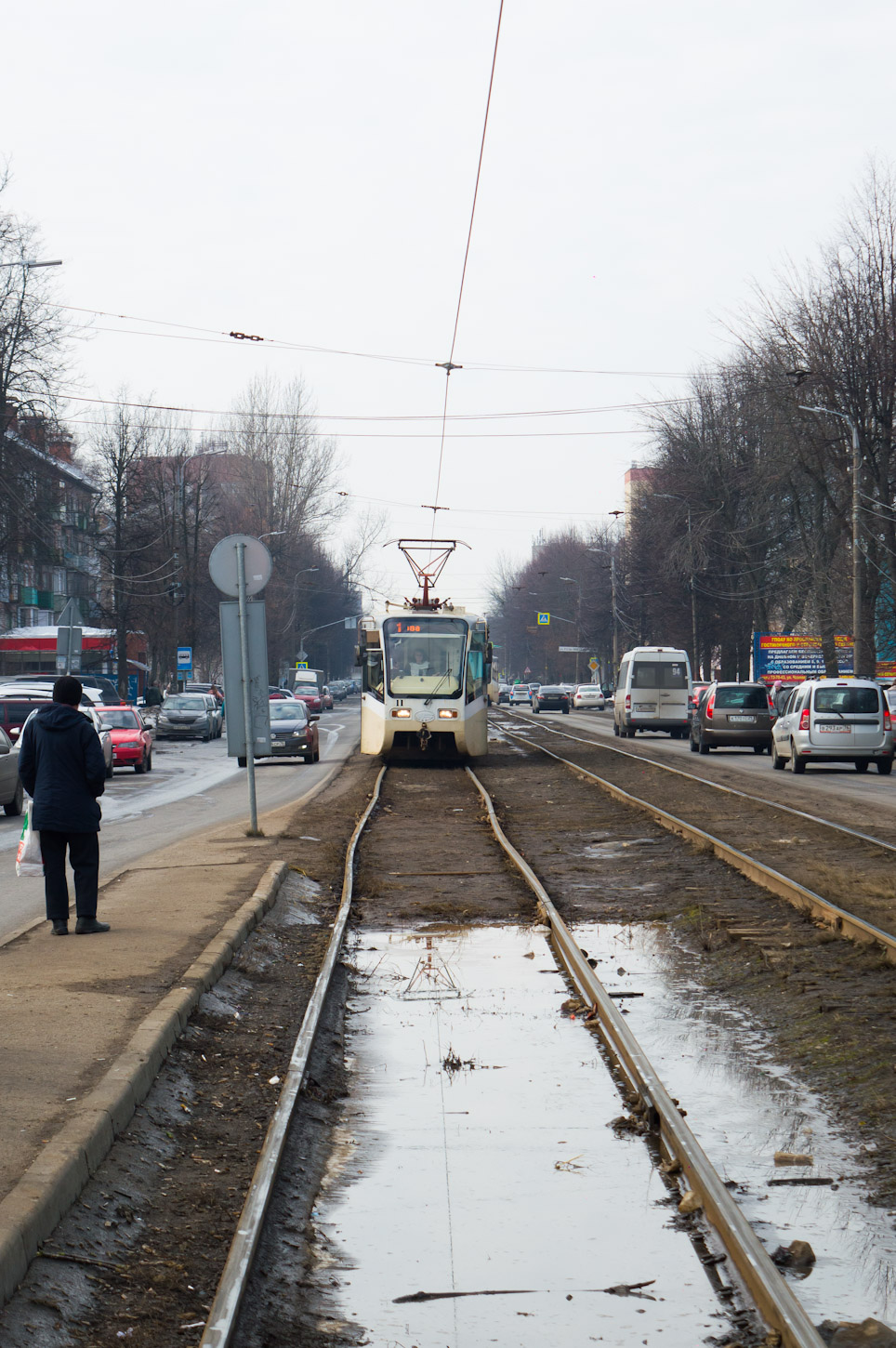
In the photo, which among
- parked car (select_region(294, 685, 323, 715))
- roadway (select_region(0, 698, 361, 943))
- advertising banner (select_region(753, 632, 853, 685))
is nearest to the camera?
roadway (select_region(0, 698, 361, 943))

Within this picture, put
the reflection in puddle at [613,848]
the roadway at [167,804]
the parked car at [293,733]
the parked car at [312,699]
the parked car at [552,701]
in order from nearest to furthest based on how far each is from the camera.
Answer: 1. the roadway at [167,804]
2. the reflection in puddle at [613,848]
3. the parked car at [293,733]
4. the parked car at [312,699]
5. the parked car at [552,701]

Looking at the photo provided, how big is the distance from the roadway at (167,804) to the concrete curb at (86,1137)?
11.1 feet

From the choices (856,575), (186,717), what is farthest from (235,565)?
(186,717)

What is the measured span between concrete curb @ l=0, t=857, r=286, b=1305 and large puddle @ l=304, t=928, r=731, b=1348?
0.78 m

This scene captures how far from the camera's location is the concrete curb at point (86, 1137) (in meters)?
4.04

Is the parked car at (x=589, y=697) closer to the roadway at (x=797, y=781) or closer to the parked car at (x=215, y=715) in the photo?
the parked car at (x=215, y=715)

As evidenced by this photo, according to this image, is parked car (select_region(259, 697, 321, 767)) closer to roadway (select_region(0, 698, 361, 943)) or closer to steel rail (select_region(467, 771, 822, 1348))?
roadway (select_region(0, 698, 361, 943))

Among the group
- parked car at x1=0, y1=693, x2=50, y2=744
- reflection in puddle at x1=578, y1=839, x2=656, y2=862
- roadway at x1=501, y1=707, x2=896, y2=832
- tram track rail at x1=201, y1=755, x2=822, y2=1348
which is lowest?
roadway at x1=501, y1=707, x2=896, y2=832

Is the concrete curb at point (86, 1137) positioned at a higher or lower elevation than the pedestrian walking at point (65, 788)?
lower

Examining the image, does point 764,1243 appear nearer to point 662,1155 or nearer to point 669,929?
point 662,1155

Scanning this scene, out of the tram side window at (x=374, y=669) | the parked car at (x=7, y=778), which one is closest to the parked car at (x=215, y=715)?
the tram side window at (x=374, y=669)

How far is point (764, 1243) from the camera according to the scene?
171 inches

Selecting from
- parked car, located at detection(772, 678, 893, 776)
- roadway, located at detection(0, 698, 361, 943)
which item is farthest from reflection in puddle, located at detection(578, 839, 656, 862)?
parked car, located at detection(772, 678, 893, 776)

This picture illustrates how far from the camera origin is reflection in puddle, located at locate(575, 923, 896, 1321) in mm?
4105
